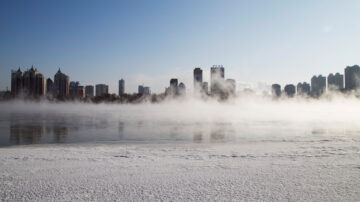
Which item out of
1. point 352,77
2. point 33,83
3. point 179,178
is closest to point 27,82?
point 33,83

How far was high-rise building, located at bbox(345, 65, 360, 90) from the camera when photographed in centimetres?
10956

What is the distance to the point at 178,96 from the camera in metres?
165

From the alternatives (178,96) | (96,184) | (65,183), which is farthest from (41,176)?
(178,96)

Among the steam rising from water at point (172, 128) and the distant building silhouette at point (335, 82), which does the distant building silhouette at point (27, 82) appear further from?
the distant building silhouette at point (335, 82)

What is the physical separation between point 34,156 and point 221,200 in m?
7.47

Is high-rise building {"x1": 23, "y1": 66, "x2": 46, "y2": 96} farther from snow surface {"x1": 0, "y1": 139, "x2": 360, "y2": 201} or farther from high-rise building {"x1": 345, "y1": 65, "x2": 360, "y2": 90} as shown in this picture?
high-rise building {"x1": 345, "y1": 65, "x2": 360, "y2": 90}

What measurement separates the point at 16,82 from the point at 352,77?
218 m

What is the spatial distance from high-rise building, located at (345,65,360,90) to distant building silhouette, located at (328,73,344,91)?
40.6ft

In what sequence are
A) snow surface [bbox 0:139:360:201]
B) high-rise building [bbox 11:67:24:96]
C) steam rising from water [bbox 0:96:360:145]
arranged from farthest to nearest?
high-rise building [bbox 11:67:24:96]
steam rising from water [bbox 0:96:360:145]
snow surface [bbox 0:139:360:201]

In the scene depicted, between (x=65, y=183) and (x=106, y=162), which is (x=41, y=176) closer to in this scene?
(x=65, y=183)

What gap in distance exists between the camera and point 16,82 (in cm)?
16650

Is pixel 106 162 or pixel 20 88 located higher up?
pixel 20 88

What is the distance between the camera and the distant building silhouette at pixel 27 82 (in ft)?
544

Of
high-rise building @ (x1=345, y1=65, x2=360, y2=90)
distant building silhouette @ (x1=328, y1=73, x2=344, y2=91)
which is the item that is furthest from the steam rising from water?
Result: distant building silhouette @ (x1=328, y1=73, x2=344, y2=91)
